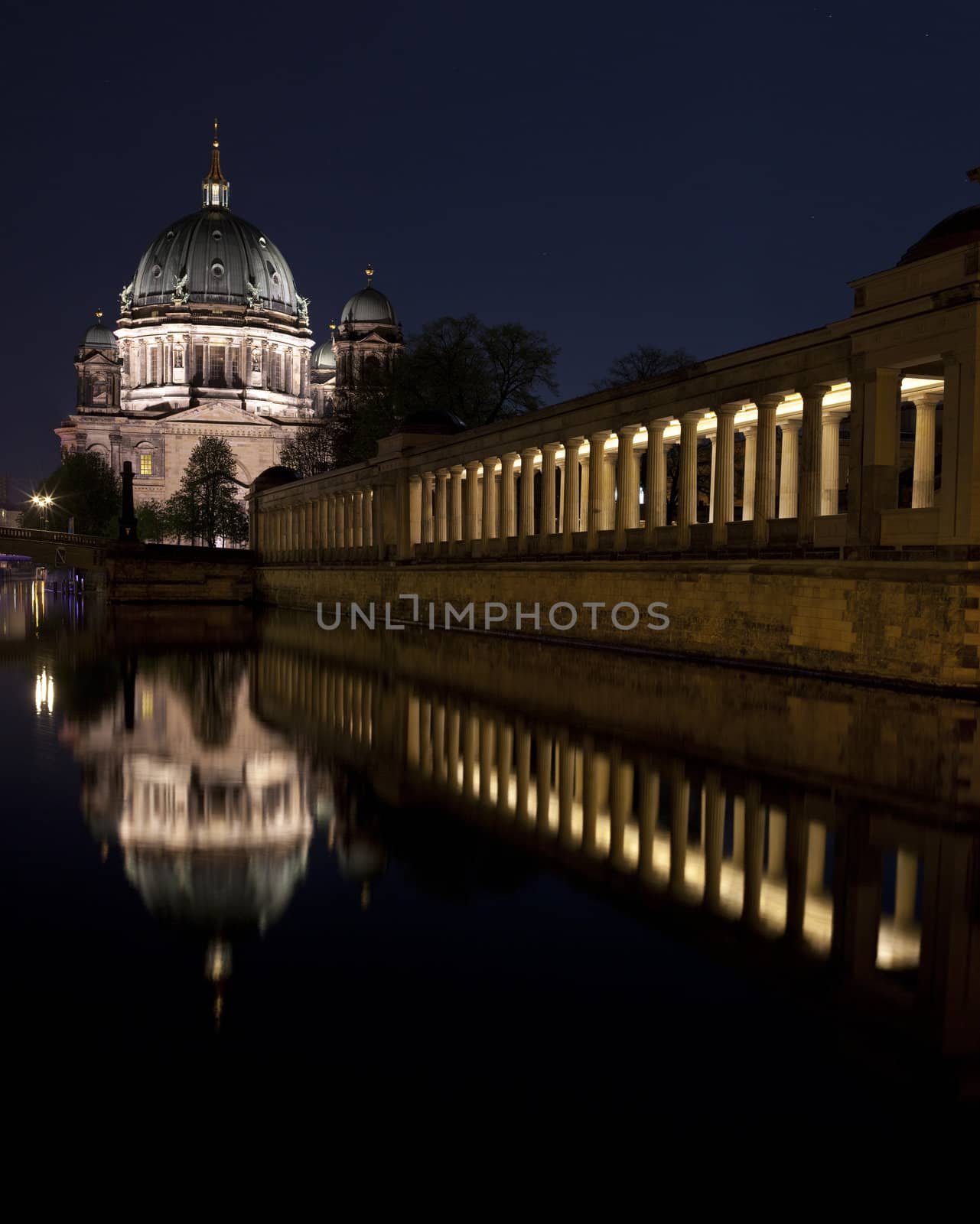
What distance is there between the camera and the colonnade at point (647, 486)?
26.5 meters

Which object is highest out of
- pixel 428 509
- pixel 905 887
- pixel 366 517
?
pixel 428 509

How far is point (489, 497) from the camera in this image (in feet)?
146

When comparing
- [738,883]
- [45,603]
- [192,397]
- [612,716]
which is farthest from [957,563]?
[192,397]

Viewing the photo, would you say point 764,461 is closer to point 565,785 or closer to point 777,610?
point 777,610

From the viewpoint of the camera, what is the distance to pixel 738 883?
8.13m

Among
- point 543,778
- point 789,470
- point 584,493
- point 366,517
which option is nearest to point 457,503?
point 584,493

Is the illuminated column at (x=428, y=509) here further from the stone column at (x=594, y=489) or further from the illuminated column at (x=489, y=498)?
the stone column at (x=594, y=489)

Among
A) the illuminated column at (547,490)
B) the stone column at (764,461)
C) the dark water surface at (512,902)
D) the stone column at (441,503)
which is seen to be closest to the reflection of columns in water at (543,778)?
the dark water surface at (512,902)

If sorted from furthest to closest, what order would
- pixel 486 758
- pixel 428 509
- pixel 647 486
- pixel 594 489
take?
pixel 428 509 → pixel 594 489 → pixel 647 486 → pixel 486 758

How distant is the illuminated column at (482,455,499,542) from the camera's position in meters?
44.2

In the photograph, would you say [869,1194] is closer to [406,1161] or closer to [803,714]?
[406,1161]

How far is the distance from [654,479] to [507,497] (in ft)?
35.1

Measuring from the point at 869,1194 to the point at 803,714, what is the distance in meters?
12.9

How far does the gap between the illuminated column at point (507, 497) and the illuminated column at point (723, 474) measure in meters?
12.8
